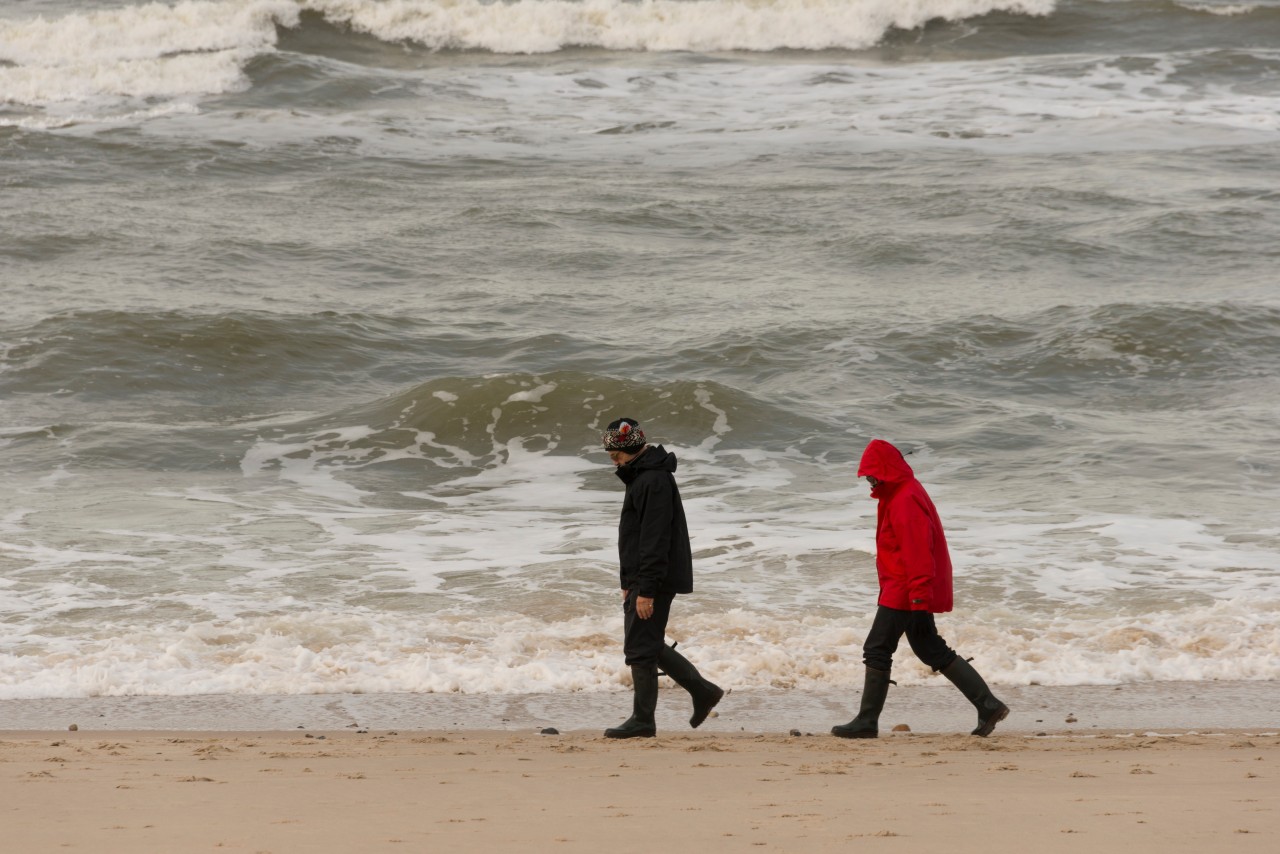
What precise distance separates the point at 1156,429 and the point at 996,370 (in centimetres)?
221

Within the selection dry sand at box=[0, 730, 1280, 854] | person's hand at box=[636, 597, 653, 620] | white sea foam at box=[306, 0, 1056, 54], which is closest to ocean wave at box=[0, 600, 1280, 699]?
dry sand at box=[0, 730, 1280, 854]

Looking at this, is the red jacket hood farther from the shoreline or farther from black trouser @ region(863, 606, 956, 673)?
the shoreline

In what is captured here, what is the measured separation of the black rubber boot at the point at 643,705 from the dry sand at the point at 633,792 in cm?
10

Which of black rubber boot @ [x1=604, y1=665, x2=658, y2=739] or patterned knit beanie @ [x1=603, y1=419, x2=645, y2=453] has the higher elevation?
patterned knit beanie @ [x1=603, y1=419, x2=645, y2=453]

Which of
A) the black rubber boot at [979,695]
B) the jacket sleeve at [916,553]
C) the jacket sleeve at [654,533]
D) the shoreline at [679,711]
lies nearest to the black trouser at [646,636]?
the jacket sleeve at [654,533]

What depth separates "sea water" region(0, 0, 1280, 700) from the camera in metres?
8.03

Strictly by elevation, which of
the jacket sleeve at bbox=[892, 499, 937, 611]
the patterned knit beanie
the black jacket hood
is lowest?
the jacket sleeve at bbox=[892, 499, 937, 611]

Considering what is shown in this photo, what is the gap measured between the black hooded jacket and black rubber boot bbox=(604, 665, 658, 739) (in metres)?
0.37

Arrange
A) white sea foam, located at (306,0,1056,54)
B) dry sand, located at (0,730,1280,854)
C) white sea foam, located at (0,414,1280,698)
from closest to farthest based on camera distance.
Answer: dry sand, located at (0,730,1280,854) → white sea foam, located at (0,414,1280,698) → white sea foam, located at (306,0,1056,54)

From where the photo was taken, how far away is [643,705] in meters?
5.98

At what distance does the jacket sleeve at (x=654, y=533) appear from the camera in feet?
19.1

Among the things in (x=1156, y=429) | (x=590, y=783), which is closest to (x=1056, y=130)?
(x=1156, y=429)

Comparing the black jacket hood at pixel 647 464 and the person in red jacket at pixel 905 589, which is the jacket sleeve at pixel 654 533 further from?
the person in red jacket at pixel 905 589

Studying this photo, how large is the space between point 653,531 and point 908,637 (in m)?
1.19
